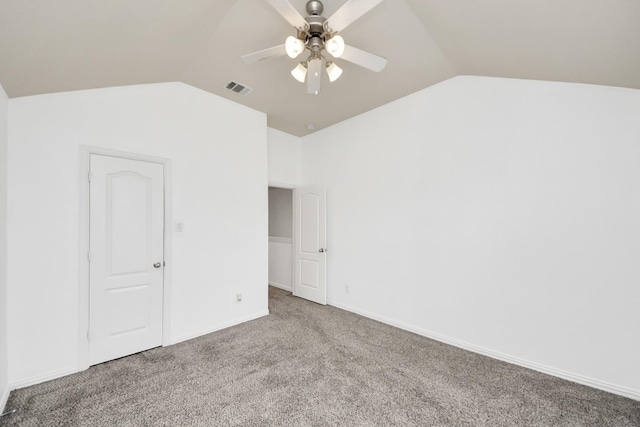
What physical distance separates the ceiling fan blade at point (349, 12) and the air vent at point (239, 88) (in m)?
1.65

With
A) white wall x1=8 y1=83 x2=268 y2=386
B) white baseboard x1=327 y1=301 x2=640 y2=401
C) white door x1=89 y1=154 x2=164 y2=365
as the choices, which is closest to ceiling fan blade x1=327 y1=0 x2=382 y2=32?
white wall x1=8 y1=83 x2=268 y2=386

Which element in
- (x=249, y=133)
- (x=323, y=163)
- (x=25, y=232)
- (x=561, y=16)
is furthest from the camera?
(x=323, y=163)

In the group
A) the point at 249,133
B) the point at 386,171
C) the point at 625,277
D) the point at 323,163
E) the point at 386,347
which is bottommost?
the point at 386,347

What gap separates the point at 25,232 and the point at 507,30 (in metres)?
4.21

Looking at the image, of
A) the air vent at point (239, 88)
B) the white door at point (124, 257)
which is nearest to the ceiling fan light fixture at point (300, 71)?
the air vent at point (239, 88)

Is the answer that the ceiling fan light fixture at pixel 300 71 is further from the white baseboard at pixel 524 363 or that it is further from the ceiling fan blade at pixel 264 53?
the white baseboard at pixel 524 363

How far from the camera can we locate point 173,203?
9.64 ft

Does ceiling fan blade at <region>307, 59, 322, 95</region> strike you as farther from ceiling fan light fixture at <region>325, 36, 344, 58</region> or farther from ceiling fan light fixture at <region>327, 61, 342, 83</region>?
ceiling fan light fixture at <region>325, 36, 344, 58</region>

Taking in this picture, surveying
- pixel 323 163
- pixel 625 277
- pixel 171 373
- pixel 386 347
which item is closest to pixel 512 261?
pixel 625 277

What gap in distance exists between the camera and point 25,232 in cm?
213

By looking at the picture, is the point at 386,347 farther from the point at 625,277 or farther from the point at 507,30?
the point at 507,30

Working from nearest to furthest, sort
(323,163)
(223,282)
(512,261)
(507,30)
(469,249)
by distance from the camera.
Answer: (507,30) → (512,261) → (469,249) → (223,282) → (323,163)

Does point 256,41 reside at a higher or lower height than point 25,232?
higher

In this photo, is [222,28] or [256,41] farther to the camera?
[256,41]
